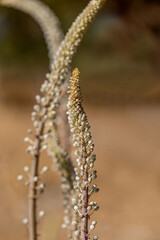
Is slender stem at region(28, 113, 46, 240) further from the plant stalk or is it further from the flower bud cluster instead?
the flower bud cluster

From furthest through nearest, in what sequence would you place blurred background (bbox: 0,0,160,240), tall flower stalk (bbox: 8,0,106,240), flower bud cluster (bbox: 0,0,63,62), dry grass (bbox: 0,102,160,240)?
1. blurred background (bbox: 0,0,160,240)
2. dry grass (bbox: 0,102,160,240)
3. flower bud cluster (bbox: 0,0,63,62)
4. tall flower stalk (bbox: 8,0,106,240)

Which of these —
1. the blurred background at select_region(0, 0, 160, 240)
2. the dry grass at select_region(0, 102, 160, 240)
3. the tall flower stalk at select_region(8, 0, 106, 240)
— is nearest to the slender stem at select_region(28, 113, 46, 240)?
the tall flower stalk at select_region(8, 0, 106, 240)

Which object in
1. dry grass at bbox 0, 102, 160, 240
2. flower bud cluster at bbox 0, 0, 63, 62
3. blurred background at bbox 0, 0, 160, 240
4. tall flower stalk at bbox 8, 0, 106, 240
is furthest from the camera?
blurred background at bbox 0, 0, 160, 240

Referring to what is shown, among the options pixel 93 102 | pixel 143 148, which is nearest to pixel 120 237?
pixel 143 148

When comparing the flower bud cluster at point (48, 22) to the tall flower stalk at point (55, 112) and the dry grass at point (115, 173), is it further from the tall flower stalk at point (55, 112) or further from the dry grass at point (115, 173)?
the dry grass at point (115, 173)

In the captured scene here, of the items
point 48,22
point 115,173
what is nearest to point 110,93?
point 115,173

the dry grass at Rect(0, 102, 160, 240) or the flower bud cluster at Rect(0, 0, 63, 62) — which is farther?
the dry grass at Rect(0, 102, 160, 240)

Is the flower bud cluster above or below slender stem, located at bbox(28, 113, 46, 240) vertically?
above

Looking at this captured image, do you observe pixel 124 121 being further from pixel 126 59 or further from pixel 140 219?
pixel 140 219
